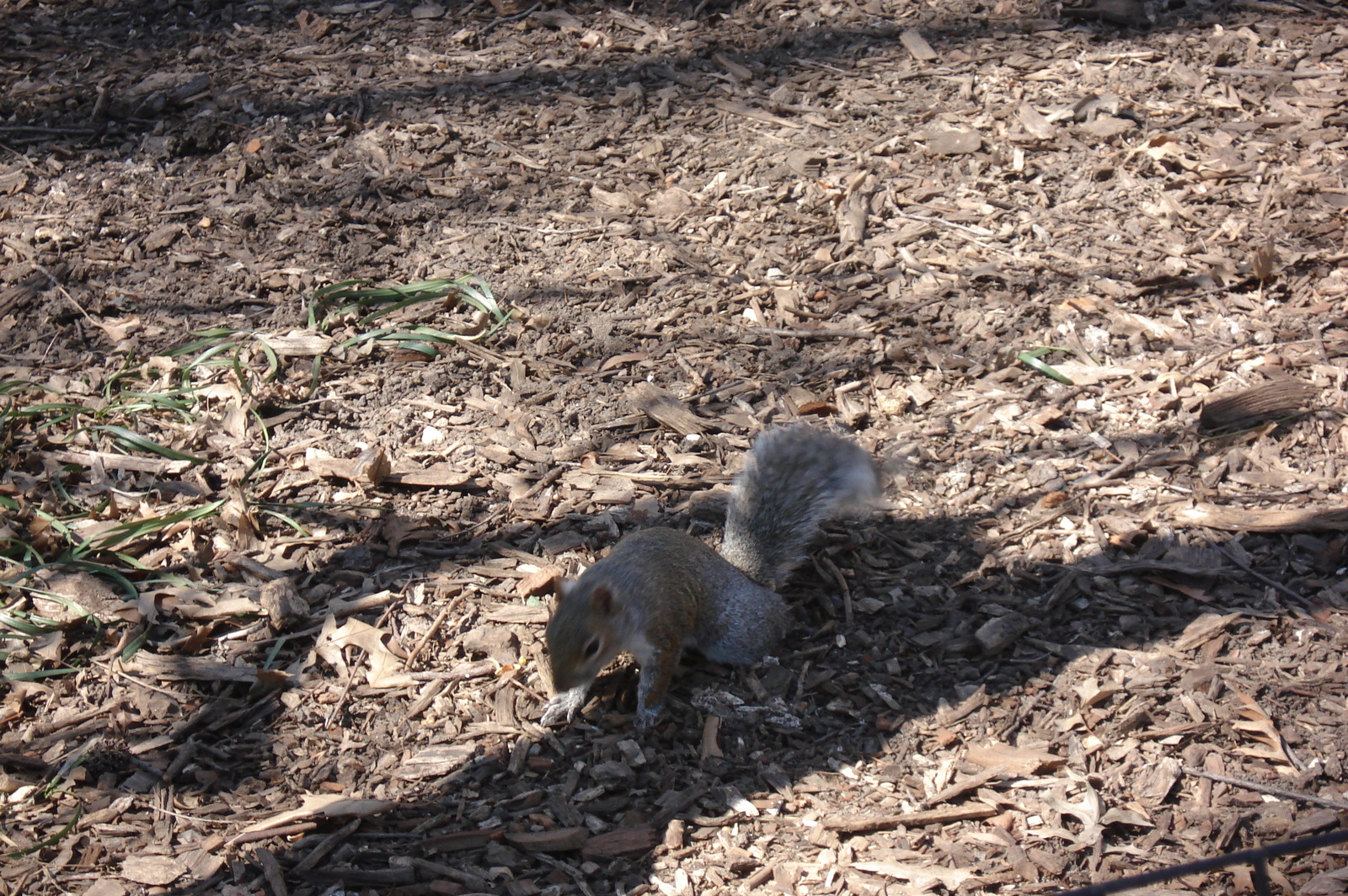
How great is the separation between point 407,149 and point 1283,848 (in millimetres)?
4920

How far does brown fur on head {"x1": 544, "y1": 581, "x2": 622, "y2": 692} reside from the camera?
2848 millimetres

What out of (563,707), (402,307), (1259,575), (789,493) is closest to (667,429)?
(789,493)

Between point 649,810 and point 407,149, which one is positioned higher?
point 407,149

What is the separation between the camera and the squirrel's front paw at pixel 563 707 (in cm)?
297

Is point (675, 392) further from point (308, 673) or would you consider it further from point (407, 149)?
point (407, 149)

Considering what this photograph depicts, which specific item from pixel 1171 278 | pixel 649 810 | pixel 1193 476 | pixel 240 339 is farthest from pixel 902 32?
pixel 649 810

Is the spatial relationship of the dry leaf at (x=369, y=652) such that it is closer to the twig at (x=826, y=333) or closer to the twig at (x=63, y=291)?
the twig at (x=826, y=333)

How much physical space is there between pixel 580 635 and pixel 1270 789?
1.87m

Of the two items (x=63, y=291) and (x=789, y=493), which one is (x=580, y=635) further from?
(x=63, y=291)

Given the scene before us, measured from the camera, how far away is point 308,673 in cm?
307

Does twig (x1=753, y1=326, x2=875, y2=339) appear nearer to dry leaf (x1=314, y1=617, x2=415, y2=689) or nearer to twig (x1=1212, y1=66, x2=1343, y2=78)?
dry leaf (x1=314, y1=617, x2=415, y2=689)

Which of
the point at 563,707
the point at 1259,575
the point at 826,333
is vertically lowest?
the point at 563,707

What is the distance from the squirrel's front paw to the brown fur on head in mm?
101

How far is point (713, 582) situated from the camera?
3.18 metres
